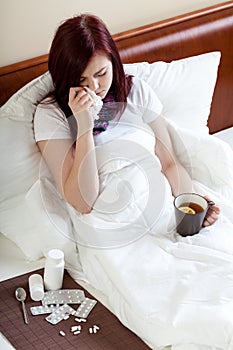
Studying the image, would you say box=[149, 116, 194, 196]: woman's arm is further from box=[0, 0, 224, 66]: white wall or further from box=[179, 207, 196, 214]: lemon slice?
box=[0, 0, 224, 66]: white wall

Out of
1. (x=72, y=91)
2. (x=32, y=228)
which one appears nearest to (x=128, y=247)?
(x=32, y=228)

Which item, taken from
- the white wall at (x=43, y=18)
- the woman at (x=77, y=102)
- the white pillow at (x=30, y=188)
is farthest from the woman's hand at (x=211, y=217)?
the white wall at (x=43, y=18)

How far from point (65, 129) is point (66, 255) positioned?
14.0 inches

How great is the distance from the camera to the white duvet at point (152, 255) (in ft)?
5.41

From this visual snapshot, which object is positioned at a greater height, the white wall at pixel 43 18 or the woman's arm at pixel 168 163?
the white wall at pixel 43 18

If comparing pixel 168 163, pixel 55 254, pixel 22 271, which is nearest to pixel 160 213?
pixel 168 163

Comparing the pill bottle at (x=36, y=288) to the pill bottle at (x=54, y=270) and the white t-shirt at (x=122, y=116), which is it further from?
the white t-shirt at (x=122, y=116)

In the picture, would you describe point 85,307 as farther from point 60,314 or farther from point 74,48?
point 74,48

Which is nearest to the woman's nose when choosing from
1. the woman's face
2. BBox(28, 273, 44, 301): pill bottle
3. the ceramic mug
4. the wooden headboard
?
the woman's face

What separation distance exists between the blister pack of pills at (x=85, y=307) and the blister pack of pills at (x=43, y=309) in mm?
63

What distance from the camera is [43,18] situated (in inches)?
82.9

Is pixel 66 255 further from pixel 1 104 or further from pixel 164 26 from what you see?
pixel 164 26

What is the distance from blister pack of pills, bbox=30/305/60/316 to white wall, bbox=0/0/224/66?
751mm

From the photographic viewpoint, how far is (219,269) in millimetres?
1762
